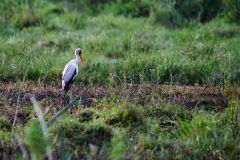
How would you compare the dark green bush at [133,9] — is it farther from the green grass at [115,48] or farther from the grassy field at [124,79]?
the green grass at [115,48]

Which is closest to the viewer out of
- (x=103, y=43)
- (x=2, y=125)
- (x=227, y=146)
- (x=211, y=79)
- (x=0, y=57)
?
(x=227, y=146)

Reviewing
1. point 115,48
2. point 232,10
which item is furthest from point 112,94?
point 232,10

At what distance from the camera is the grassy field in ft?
20.0

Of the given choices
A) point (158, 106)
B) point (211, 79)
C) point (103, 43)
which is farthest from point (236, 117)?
point (103, 43)

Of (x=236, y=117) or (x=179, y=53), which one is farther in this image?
(x=179, y=53)

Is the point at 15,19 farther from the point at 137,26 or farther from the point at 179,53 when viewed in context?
the point at 179,53

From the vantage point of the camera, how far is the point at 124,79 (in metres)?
7.29

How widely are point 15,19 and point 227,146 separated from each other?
641cm

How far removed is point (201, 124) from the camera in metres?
6.46

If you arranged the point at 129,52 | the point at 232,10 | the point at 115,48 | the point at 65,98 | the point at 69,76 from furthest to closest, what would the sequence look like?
the point at 232,10 < the point at 115,48 < the point at 129,52 < the point at 65,98 < the point at 69,76

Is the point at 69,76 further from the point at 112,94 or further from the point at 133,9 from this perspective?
the point at 133,9

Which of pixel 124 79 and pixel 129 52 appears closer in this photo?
pixel 124 79

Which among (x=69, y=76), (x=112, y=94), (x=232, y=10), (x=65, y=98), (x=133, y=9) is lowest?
(x=133, y=9)

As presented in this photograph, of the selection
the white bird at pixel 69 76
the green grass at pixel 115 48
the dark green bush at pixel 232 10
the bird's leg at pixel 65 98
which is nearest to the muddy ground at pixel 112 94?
the bird's leg at pixel 65 98
